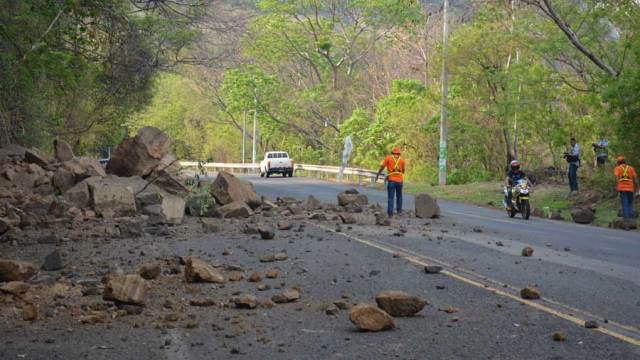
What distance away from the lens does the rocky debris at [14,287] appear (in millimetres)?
9848

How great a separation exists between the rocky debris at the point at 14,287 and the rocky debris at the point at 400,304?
13.5 ft

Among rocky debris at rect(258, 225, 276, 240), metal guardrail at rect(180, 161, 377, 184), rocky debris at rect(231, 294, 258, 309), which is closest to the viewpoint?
rocky debris at rect(231, 294, 258, 309)

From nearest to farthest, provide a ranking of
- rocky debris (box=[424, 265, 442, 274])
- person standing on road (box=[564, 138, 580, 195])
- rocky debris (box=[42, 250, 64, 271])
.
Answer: rocky debris (box=[424, 265, 442, 274]) < rocky debris (box=[42, 250, 64, 271]) < person standing on road (box=[564, 138, 580, 195])

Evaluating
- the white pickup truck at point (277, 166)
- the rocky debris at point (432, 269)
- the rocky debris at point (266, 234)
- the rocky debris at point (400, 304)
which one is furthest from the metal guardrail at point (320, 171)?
the rocky debris at point (400, 304)

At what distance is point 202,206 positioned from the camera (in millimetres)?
21500

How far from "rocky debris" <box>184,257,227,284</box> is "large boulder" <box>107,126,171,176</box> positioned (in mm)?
14238

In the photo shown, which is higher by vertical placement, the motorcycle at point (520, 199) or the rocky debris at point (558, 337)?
the motorcycle at point (520, 199)

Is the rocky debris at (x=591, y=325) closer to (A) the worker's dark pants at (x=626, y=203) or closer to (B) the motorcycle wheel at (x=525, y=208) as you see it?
(B) the motorcycle wheel at (x=525, y=208)

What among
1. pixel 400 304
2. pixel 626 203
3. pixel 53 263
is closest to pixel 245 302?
pixel 400 304

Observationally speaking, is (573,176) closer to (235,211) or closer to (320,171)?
(235,211)

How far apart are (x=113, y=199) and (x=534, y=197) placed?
17540 millimetres

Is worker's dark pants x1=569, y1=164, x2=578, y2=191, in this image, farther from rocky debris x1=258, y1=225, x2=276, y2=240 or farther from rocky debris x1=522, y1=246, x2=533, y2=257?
rocky debris x1=258, y1=225, x2=276, y2=240

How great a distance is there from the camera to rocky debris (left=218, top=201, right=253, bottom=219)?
69.5ft

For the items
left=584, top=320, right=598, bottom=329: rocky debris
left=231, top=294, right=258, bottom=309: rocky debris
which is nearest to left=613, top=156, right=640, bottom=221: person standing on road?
left=584, top=320, right=598, bottom=329: rocky debris
